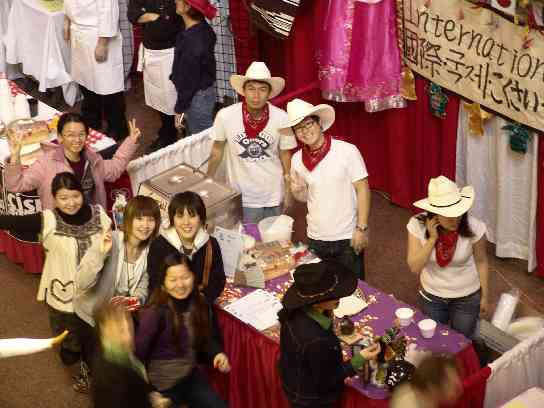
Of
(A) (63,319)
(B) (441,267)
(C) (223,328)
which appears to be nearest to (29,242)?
(A) (63,319)

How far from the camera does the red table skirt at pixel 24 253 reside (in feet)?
20.3

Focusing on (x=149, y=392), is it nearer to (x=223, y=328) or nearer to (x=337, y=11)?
(x=223, y=328)

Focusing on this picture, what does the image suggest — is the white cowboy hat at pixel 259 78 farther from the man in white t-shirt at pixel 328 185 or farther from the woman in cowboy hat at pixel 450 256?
the woman in cowboy hat at pixel 450 256

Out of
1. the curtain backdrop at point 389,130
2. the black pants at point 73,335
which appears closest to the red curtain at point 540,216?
the curtain backdrop at point 389,130

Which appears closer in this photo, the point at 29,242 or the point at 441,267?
the point at 441,267

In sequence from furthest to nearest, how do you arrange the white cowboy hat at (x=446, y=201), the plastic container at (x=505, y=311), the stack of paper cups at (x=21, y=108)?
the stack of paper cups at (x=21, y=108), the plastic container at (x=505, y=311), the white cowboy hat at (x=446, y=201)

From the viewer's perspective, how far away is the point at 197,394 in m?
4.29

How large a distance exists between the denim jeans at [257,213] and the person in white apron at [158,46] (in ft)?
6.35

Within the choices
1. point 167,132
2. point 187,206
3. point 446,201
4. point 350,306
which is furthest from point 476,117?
point 167,132

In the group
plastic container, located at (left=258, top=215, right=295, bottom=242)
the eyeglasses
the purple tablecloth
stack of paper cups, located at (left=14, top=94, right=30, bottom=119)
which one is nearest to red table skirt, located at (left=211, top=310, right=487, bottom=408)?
the purple tablecloth

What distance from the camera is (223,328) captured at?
4.73 metres

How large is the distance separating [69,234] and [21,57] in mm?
4402

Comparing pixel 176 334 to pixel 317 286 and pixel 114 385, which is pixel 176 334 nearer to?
pixel 114 385

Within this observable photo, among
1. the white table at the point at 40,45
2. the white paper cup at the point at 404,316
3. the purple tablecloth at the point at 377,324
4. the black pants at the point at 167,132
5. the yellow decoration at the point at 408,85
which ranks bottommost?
the black pants at the point at 167,132
